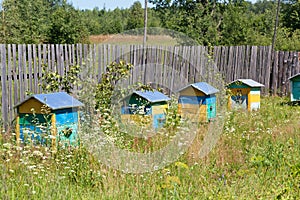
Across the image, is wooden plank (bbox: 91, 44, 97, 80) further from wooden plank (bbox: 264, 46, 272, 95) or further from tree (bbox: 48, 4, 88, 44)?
tree (bbox: 48, 4, 88, 44)

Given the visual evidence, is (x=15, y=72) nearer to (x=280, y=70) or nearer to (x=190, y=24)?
(x=280, y=70)

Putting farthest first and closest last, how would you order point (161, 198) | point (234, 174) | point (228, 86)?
point (228, 86) < point (234, 174) < point (161, 198)

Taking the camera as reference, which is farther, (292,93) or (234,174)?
(292,93)

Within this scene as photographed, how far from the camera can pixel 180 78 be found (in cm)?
1138

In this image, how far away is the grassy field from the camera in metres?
3.80

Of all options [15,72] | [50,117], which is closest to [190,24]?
[15,72]

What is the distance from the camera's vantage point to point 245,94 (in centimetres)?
990

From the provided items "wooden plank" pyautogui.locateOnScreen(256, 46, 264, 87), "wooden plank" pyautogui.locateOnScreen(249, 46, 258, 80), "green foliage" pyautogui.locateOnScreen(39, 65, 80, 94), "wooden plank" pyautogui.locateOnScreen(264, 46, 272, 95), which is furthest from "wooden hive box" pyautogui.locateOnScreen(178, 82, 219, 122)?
"wooden plank" pyautogui.locateOnScreen(264, 46, 272, 95)

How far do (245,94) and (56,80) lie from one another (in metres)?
4.55

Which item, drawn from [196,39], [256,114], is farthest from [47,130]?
[196,39]

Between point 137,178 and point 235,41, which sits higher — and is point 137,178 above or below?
below

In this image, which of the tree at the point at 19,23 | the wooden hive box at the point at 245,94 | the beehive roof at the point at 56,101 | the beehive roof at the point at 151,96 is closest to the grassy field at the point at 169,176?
the beehive roof at the point at 56,101

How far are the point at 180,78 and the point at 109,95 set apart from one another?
4573 mm

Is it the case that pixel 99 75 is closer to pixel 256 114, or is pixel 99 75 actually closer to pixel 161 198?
pixel 256 114
